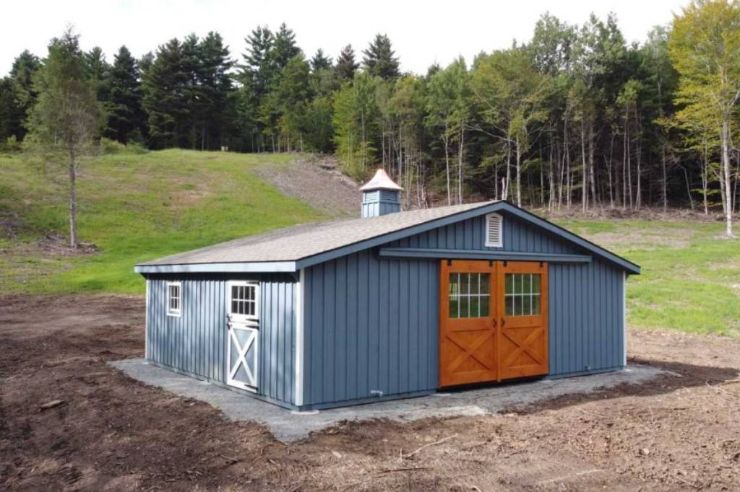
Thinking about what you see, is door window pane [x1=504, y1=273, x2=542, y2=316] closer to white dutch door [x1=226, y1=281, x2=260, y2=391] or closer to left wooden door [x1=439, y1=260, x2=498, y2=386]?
left wooden door [x1=439, y1=260, x2=498, y2=386]

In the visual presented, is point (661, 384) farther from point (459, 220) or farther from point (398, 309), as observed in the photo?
point (398, 309)

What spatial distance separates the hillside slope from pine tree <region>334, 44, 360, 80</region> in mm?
19905

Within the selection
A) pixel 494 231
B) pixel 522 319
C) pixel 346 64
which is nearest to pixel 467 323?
pixel 522 319

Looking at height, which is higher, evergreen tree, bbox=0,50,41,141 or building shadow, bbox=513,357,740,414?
evergreen tree, bbox=0,50,41,141

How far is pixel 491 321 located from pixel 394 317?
181 cm

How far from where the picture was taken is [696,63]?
28875 millimetres

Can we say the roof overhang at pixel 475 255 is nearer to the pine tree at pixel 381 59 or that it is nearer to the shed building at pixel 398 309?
the shed building at pixel 398 309

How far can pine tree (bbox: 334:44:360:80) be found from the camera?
2517 inches

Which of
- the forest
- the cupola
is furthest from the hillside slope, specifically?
the cupola

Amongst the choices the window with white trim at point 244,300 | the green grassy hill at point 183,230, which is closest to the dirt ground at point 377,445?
the window with white trim at point 244,300

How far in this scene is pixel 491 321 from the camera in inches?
364

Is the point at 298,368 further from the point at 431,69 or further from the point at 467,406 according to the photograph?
the point at 431,69

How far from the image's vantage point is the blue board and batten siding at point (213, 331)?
766 centimetres

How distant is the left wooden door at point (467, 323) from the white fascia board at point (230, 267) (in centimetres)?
257
